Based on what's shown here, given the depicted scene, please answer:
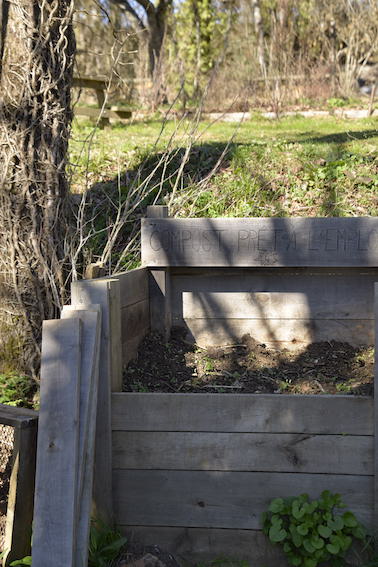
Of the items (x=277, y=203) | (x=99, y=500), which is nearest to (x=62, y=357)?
(x=99, y=500)

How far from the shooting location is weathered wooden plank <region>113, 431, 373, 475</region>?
102 inches

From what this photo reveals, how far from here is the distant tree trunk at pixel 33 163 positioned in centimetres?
412

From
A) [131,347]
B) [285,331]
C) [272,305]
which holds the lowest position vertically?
[131,347]

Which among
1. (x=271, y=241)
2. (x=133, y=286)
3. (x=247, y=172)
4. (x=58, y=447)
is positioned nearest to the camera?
(x=58, y=447)

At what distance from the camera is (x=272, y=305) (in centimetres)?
380

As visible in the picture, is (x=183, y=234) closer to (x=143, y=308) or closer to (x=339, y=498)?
(x=143, y=308)

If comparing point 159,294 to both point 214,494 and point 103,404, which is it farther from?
point 214,494

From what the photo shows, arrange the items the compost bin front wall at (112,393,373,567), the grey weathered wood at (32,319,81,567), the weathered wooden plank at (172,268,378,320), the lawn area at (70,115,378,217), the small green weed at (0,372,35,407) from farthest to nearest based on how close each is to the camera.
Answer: the lawn area at (70,115,378,217) < the small green weed at (0,372,35,407) < the weathered wooden plank at (172,268,378,320) < the compost bin front wall at (112,393,373,567) < the grey weathered wood at (32,319,81,567)

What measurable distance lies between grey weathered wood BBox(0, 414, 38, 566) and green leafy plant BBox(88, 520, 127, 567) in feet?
1.03

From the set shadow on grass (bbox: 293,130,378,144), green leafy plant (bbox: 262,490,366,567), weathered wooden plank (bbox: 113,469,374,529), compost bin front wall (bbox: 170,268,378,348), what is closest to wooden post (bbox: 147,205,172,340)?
compost bin front wall (bbox: 170,268,378,348)

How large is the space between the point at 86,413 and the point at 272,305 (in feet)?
5.29

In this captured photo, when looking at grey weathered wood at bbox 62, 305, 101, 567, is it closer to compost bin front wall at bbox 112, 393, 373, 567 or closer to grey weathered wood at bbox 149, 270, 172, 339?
compost bin front wall at bbox 112, 393, 373, 567

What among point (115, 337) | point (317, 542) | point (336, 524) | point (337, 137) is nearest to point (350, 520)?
point (336, 524)

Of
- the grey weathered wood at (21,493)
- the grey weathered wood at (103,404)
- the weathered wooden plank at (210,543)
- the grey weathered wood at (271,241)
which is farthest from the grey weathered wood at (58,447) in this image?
the grey weathered wood at (271,241)
